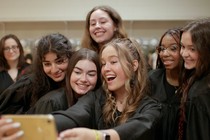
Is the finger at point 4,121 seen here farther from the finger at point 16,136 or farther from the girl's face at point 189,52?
the girl's face at point 189,52

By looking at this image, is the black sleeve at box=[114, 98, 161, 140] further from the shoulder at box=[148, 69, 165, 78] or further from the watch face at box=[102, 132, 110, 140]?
Result: the shoulder at box=[148, 69, 165, 78]

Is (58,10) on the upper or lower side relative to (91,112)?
upper

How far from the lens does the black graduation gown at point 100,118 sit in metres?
1.05

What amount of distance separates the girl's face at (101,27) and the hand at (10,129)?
143 cm

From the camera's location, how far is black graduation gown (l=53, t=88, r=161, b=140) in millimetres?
1046

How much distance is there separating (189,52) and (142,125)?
1.95 ft

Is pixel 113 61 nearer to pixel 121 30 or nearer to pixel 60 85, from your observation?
pixel 60 85

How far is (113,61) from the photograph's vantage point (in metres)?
1.41

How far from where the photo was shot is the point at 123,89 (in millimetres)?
1454

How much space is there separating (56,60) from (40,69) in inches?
6.0

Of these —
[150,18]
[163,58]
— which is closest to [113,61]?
[163,58]

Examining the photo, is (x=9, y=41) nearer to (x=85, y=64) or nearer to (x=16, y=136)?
(x=85, y=64)

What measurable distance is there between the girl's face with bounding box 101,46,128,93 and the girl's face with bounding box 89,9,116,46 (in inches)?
29.1

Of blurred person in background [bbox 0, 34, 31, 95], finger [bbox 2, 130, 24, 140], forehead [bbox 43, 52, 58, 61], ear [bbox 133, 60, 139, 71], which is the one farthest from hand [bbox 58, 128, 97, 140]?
blurred person in background [bbox 0, 34, 31, 95]
